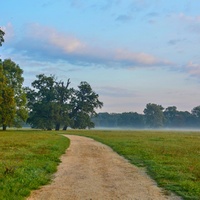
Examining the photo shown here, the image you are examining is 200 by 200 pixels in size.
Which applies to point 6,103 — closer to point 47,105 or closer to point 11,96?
point 11,96

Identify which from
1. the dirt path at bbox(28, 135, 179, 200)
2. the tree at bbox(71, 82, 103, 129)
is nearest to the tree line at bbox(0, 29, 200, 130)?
the tree at bbox(71, 82, 103, 129)

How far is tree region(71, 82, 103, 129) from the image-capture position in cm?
9494

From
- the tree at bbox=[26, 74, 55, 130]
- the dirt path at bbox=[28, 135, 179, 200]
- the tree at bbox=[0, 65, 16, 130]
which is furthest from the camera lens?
the tree at bbox=[26, 74, 55, 130]

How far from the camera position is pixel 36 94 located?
8788cm

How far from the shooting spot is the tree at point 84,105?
311 ft

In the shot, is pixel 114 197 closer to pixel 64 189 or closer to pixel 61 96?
pixel 64 189

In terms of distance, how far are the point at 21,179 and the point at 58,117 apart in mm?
74724

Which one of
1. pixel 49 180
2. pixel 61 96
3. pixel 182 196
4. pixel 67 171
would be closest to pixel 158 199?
pixel 182 196

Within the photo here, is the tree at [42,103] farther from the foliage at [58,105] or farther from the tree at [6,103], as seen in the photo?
the tree at [6,103]

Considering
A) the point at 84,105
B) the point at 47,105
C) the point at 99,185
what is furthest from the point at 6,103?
the point at 99,185

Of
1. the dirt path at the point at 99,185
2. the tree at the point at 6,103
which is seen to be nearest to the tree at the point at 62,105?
the tree at the point at 6,103

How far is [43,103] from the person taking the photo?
86.3 m

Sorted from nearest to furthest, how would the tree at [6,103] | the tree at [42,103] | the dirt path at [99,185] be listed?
1. the dirt path at [99,185]
2. the tree at [6,103]
3. the tree at [42,103]

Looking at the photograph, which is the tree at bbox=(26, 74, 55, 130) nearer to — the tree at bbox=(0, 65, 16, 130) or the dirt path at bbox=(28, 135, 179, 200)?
the tree at bbox=(0, 65, 16, 130)
